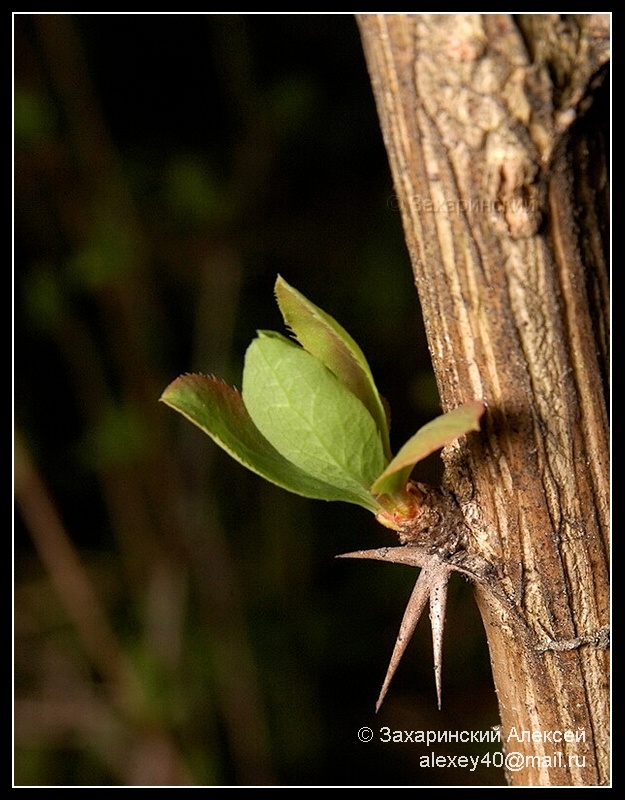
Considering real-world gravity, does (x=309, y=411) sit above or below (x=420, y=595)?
above

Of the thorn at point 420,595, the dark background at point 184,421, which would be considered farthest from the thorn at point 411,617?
the dark background at point 184,421

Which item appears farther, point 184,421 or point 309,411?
point 184,421

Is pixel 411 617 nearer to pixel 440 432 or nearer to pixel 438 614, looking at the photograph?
pixel 438 614

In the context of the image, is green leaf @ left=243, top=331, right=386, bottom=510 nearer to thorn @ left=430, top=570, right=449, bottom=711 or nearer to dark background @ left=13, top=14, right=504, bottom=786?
thorn @ left=430, top=570, right=449, bottom=711

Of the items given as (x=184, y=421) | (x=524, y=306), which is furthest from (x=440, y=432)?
(x=184, y=421)

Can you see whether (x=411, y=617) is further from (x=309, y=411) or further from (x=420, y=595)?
(x=309, y=411)

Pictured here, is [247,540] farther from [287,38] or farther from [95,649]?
[287,38]

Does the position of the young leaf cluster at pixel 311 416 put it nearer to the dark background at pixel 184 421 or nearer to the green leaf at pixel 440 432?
the green leaf at pixel 440 432
